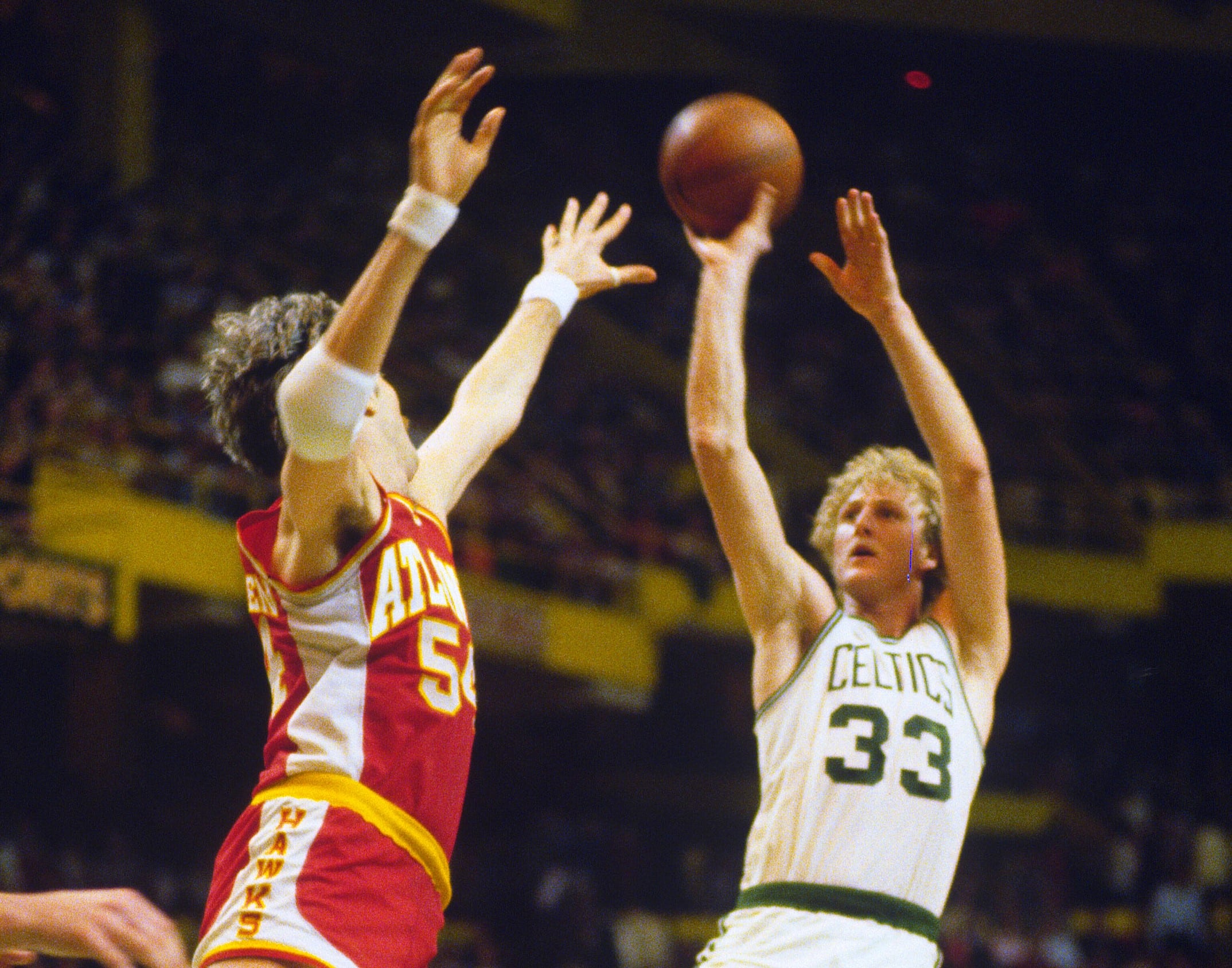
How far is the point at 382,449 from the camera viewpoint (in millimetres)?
3062

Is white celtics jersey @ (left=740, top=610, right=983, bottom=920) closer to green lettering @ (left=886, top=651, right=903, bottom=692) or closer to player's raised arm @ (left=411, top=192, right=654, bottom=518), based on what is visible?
green lettering @ (left=886, top=651, right=903, bottom=692)

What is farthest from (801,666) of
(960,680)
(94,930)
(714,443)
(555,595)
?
(555,595)

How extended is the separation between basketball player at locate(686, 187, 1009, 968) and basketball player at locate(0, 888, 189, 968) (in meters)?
1.65

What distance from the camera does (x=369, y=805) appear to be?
2705mm

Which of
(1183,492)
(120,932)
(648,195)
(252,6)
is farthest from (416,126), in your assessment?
(648,195)

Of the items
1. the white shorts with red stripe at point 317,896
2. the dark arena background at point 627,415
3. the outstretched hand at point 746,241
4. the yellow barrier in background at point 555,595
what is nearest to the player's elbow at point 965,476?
the outstretched hand at point 746,241

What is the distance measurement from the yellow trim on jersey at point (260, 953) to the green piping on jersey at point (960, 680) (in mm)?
1538

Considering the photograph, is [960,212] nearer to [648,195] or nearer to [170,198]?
[648,195]

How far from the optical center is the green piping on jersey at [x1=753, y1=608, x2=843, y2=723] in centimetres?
342

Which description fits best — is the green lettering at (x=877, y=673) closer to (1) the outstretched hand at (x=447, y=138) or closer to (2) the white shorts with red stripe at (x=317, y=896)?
(2) the white shorts with red stripe at (x=317, y=896)

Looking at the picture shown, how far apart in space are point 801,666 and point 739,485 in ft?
1.39

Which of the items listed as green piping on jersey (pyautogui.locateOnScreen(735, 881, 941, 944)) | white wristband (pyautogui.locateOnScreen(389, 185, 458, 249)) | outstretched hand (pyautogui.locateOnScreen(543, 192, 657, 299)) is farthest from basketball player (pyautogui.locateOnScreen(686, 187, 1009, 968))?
white wristband (pyautogui.locateOnScreen(389, 185, 458, 249))

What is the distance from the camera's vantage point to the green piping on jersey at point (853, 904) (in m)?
3.14

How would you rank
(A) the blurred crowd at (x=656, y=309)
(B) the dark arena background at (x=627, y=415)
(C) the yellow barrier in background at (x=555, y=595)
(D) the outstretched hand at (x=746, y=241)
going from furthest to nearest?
(A) the blurred crowd at (x=656, y=309)
(B) the dark arena background at (x=627, y=415)
(C) the yellow barrier in background at (x=555, y=595)
(D) the outstretched hand at (x=746, y=241)
